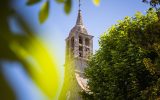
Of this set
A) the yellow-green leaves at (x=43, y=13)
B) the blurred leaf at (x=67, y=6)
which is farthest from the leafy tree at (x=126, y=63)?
the yellow-green leaves at (x=43, y=13)

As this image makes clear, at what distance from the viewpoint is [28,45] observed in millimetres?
773

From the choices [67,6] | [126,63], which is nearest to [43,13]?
[67,6]

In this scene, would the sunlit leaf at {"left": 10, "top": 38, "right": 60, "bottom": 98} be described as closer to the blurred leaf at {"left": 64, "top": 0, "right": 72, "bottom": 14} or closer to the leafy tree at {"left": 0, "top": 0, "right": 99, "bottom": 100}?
the leafy tree at {"left": 0, "top": 0, "right": 99, "bottom": 100}

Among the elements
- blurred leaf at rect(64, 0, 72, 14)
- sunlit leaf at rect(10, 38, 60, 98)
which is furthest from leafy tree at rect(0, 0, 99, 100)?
blurred leaf at rect(64, 0, 72, 14)

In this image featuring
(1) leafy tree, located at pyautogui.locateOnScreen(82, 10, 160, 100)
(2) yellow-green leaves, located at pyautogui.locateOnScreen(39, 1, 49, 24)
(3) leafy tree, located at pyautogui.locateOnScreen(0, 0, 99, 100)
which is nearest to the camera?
(3) leafy tree, located at pyautogui.locateOnScreen(0, 0, 99, 100)

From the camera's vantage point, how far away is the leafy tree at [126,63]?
1750cm

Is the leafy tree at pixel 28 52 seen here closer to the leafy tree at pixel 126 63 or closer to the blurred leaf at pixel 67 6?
the blurred leaf at pixel 67 6

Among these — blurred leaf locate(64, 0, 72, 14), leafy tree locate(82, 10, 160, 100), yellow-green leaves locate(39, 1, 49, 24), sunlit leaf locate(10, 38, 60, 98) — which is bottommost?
sunlit leaf locate(10, 38, 60, 98)

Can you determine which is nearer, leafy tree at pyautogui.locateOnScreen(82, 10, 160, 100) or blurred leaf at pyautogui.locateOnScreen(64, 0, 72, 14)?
blurred leaf at pyautogui.locateOnScreen(64, 0, 72, 14)

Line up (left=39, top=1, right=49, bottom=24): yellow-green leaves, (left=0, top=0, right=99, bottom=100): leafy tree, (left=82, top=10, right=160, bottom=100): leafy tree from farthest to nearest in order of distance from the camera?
(left=82, top=10, right=160, bottom=100): leafy tree
(left=39, top=1, right=49, bottom=24): yellow-green leaves
(left=0, top=0, right=99, bottom=100): leafy tree

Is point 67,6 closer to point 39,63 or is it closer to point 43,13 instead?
point 43,13

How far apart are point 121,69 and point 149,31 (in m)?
4.34

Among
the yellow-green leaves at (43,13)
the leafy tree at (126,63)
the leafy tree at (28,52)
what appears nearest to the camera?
the leafy tree at (28,52)

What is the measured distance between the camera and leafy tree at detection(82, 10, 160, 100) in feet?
57.4
